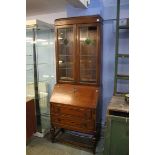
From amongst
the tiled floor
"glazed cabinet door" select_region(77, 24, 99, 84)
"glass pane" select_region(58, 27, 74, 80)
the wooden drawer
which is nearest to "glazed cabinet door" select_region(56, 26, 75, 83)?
"glass pane" select_region(58, 27, 74, 80)

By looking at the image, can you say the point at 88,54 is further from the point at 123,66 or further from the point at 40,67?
the point at 40,67

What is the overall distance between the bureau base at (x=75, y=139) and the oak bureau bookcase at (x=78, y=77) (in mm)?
17

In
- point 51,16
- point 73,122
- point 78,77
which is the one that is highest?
point 51,16

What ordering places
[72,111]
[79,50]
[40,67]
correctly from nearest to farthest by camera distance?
[72,111]
[79,50]
[40,67]

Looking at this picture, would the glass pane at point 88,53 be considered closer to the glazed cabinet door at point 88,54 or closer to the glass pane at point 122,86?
the glazed cabinet door at point 88,54

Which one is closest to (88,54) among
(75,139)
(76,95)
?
(76,95)

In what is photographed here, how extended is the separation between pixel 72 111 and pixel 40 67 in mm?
1255

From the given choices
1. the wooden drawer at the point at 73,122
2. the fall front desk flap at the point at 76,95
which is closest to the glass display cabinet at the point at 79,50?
the fall front desk flap at the point at 76,95

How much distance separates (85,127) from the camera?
263cm

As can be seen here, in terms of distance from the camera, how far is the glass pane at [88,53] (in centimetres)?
281

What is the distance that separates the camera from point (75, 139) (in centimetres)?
300
